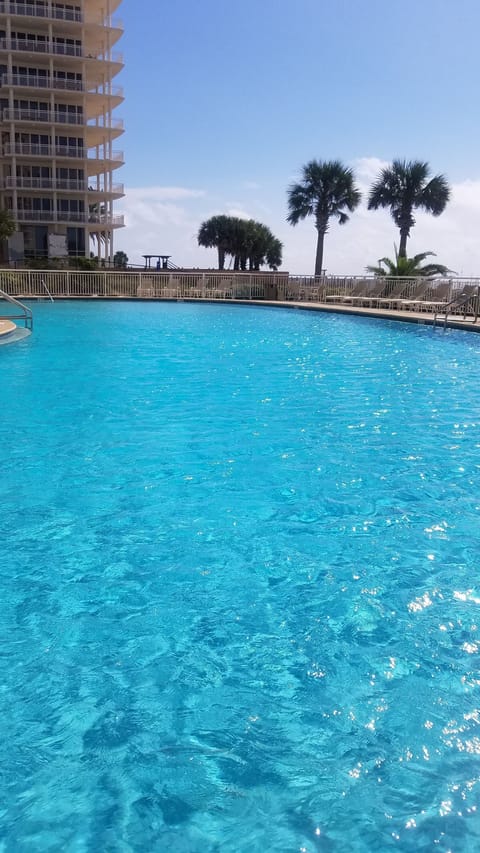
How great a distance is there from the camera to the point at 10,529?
13.8ft

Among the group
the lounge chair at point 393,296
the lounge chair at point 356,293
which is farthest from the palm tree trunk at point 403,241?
the lounge chair at point 393,296

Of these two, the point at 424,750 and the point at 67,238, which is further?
the point at 67,238

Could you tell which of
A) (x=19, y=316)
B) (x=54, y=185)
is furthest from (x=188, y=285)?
(x=19, y=316)

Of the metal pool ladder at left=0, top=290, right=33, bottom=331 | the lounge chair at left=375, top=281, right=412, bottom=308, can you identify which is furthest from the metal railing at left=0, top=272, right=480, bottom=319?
the metal pool ladder at left=0, top=290, right=33, bottom=331

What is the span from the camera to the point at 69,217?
133ft

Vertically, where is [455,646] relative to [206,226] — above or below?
below

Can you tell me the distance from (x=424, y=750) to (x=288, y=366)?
9.60 metres

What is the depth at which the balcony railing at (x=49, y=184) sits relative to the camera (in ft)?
129

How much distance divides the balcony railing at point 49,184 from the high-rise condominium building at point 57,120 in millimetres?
62

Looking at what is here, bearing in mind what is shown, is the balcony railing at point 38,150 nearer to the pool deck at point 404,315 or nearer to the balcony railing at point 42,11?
the balcony railing at point 42,11

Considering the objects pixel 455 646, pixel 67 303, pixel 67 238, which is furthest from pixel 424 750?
pixel 67 238

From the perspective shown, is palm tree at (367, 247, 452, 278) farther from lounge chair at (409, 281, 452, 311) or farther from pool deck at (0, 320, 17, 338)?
pool deck at (0, 320, 17, 338)

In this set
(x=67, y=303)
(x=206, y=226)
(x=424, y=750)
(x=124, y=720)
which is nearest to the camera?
(x=424, y=750)

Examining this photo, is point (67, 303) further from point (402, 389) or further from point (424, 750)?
point (424, 750)
